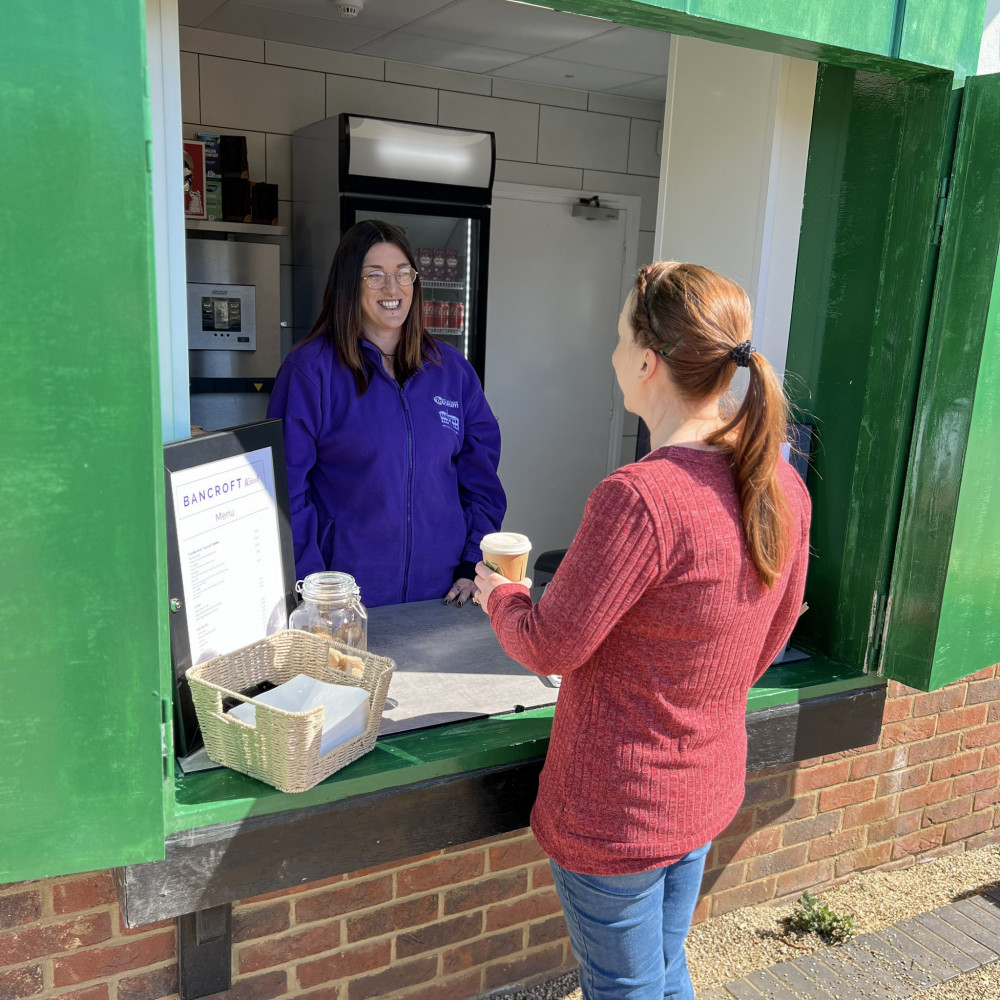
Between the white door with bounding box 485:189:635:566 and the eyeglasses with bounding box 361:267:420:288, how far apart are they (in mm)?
3361

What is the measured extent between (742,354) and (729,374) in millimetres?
54

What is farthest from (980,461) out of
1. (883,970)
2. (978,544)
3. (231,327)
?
(231,327)

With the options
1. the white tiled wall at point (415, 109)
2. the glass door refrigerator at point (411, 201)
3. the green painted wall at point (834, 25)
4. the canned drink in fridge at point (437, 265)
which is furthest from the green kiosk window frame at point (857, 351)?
the white tiled wall at point (415, 109)

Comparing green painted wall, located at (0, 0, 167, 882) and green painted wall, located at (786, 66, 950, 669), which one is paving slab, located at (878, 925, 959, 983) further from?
green painted wall, located at (0, 0, 167, 882)

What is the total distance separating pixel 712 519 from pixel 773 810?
69.6 inches

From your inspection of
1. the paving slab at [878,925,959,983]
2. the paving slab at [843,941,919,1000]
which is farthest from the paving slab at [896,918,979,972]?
the paving slab at [843,941,919,1000]

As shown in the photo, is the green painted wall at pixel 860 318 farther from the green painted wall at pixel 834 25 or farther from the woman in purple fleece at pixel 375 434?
the woman in purple fleece at pixel 375 434

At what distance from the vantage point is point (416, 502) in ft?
8.57

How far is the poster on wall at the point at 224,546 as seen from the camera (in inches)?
69.2

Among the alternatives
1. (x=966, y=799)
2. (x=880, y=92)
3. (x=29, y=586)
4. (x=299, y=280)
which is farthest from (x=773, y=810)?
(x=299, y=280)

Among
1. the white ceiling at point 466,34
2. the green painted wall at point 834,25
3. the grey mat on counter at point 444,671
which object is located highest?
the white ceiling at point 466,34

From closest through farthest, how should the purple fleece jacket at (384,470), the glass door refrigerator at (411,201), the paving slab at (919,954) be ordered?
the purple fleece jacket at (384,470) < the paving slab at (919,954) < the glass door refrigerator at (411,201)

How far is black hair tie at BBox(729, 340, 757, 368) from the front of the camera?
1521 millimetres

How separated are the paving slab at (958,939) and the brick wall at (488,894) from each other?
0.71 feet
